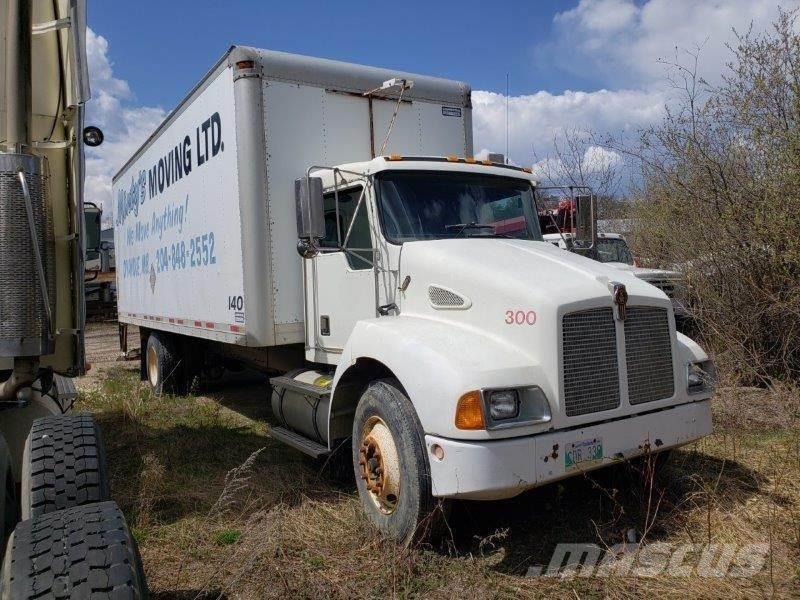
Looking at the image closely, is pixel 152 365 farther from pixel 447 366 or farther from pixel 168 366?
pixel 447 366

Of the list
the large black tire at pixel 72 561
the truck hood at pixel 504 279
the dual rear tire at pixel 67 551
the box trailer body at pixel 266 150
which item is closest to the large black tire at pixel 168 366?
the box trailer body at pixel 266 150

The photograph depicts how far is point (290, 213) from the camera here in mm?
5727

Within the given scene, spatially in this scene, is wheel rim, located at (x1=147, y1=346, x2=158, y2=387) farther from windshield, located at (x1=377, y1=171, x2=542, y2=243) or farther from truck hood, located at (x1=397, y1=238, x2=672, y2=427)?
truck hood, located at (x1=397, y1=238, x2=672, y2=427)

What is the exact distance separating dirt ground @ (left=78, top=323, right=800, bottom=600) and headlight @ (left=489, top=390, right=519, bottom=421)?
70 centimetres

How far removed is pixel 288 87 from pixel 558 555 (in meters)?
4.33

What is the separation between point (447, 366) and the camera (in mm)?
3502

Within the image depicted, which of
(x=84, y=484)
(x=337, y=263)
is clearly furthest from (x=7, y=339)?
(x=337, y=263)

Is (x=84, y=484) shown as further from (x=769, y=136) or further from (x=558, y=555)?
(x=769, y=136)

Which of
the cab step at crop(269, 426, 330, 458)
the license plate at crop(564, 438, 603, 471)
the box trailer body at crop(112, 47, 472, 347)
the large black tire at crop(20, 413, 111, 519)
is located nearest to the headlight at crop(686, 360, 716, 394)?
the license plate at crop(564, 438, 603, 471)

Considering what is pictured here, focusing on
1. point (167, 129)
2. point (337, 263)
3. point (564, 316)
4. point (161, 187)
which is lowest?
point (564, 316)

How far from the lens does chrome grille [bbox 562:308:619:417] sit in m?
3.62

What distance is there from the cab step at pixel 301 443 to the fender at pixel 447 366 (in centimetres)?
111

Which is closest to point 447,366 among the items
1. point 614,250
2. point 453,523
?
point 453,523

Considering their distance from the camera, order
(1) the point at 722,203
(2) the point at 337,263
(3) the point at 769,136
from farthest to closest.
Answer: (1) the point at 722,203
(3) the point at 769,136
(2) the point at 337,263
